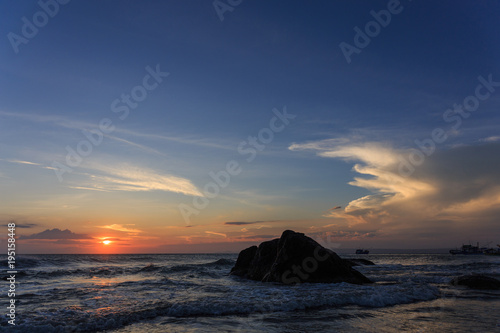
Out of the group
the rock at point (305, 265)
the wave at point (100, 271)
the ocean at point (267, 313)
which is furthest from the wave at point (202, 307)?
the wave at point (100, 271)

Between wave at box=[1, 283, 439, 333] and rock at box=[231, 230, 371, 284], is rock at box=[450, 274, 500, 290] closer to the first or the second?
wave at box=[1, 283, 439, 333]

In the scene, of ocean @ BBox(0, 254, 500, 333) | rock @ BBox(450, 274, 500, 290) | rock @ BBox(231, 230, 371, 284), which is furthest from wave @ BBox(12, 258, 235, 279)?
rock @ BBox(450, 274, 500, 290)

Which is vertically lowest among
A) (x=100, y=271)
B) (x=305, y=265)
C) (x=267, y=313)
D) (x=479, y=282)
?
(x=100, y=271)

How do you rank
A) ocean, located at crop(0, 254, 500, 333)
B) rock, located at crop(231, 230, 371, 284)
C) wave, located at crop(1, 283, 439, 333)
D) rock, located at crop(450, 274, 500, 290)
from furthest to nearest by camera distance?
rock, located at crop(231, 230, 371, 284), rock, located at crop(450, 274, 500, 290), wave, located at crop(1, 283, 439, 333), ocean, located at crop(0, 254, 500, 333)

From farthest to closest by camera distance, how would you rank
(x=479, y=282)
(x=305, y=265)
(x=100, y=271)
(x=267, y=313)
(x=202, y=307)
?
1. (x=100, y=271)
2. (x=305, y=265)
3. (x=479, y=282)
4. (x=202, y=307)
5. (x=267, y=313)

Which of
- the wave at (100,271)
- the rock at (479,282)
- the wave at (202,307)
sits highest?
the wave at (202,307)

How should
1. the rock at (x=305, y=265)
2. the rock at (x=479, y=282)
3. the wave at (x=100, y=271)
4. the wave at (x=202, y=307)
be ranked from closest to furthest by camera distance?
the wave at (x=202, y=307), the rock at (x=479, y=282), the rock at (x=305, y=265), the wave at (x=100, y=271)

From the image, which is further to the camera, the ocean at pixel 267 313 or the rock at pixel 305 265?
the rock at pixel 305 265

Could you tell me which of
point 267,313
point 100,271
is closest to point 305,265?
point 267,313

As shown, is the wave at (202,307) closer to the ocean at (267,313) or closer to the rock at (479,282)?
the ocean at (267,313)

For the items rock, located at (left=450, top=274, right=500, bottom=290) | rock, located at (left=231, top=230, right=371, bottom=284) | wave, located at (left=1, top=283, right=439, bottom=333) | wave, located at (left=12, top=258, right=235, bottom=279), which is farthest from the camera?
wave, located at (left=12, top=258, right=235, bottom=279)

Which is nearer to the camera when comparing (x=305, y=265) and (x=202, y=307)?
(x=202, y=307)

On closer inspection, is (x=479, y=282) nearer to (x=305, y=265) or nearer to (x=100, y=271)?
(x=305, y=265)

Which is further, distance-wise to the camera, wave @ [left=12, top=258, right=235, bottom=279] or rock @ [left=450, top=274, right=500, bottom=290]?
wave @ [left=12, top=258, right=235, bottom=279]
